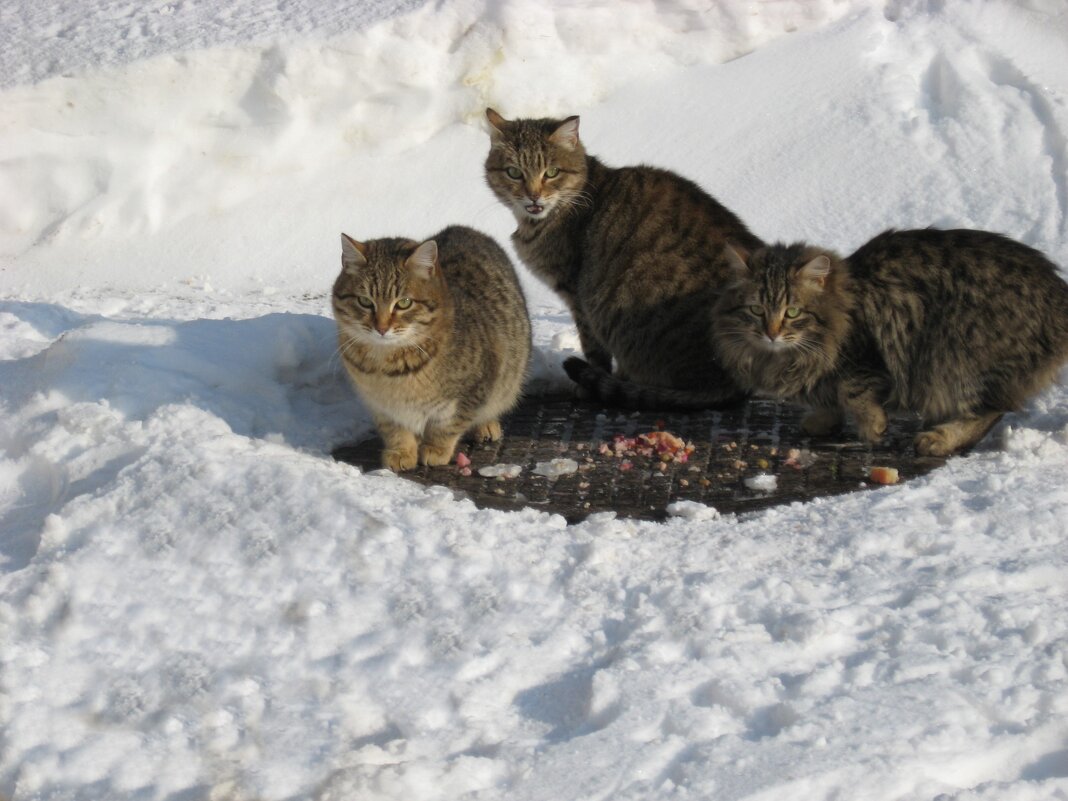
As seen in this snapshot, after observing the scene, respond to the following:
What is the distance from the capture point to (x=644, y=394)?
577cm

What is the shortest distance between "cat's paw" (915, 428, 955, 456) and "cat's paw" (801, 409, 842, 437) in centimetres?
40

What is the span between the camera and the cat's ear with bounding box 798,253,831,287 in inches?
200

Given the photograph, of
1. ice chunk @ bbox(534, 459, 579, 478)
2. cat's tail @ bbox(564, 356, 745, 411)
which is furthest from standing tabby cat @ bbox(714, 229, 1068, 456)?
ice chunk @ bbox(534, 459, 579, 478)

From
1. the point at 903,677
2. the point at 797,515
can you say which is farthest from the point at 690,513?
the point at 903,677

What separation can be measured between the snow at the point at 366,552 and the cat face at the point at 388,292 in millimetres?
581

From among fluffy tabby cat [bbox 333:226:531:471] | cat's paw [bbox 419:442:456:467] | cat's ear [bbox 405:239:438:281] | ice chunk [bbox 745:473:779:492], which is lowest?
ice chunk [bbox 745:473:779:492]

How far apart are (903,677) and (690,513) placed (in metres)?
1.24

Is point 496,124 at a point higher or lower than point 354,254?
higher

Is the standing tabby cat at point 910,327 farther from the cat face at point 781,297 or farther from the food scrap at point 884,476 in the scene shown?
the food scrap at point 884,476

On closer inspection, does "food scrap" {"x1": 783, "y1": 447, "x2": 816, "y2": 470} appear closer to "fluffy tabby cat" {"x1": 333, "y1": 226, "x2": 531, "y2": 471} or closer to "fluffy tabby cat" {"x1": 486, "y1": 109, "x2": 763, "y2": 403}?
"fluffy tabby cat" {"x1": 486, "y1": 109, "x2": 763, "y2": 403}

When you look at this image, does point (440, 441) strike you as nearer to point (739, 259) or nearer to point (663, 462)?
point (663, 462)

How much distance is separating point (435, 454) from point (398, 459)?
0.16 m

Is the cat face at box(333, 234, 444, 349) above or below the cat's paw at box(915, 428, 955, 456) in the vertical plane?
above

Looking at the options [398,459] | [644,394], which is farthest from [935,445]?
[398,459]
